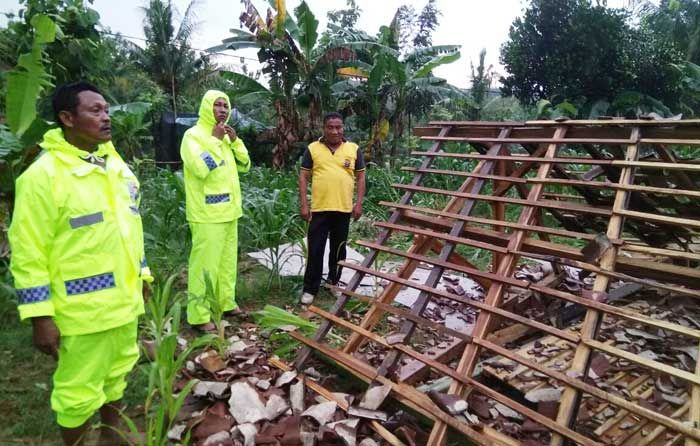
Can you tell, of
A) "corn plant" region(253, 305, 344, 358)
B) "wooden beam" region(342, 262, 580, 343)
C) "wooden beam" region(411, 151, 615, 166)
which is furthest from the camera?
"corn plant" region(253, 305, 344, 358)

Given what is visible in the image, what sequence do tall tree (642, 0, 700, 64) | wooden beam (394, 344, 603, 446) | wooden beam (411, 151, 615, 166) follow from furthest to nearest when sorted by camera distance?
tall tree (642, 0, 700, 64)
wooden beam (411, 151, 615, 166)
wooden beam (394, 344, 603, 446)

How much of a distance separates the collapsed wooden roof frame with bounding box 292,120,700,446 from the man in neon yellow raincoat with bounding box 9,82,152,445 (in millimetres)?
1457

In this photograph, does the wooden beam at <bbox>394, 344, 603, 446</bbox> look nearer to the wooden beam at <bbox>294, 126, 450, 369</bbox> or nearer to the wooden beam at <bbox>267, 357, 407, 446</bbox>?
the wooden beam at <bbox>267, 357, 407, 446</bbox>

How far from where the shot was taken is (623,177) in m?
2.95

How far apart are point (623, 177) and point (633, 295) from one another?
2.24m

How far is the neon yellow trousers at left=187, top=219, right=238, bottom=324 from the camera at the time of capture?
3.62 metres

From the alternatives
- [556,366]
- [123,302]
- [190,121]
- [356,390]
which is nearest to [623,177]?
[556,366]

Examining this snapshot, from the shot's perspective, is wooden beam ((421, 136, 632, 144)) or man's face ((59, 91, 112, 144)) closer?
man's face ((59, 91, 112, 144))

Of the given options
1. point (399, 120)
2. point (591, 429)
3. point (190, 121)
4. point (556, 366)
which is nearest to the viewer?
point (591, 429)

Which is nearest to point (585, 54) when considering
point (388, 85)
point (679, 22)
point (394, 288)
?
point (679, 22)

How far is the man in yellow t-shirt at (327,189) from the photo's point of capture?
4.35m

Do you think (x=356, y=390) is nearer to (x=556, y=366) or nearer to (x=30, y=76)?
(x=556, y=366)

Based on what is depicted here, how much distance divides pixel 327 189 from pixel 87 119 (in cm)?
245

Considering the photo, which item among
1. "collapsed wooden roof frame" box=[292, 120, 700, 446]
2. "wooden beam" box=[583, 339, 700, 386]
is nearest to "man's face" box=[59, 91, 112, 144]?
"collapsed wooden roof frame" box=[292, 120, 700, 446]
